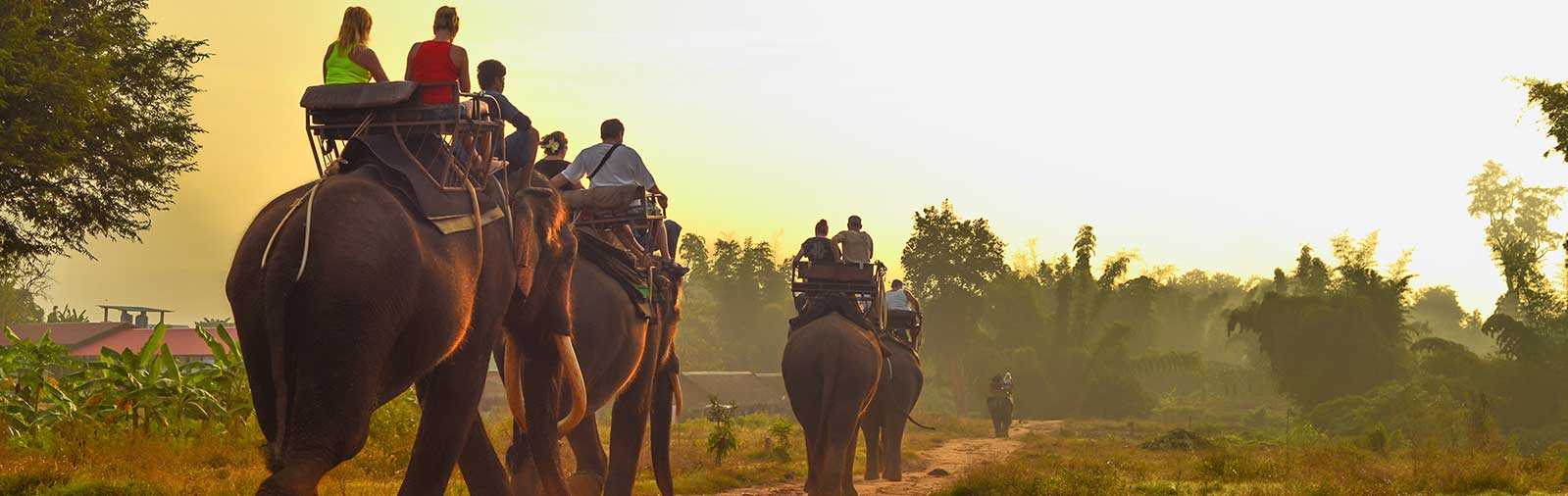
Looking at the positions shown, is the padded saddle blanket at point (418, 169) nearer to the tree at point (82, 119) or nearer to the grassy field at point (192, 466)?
the grassy field at point (192, 466)

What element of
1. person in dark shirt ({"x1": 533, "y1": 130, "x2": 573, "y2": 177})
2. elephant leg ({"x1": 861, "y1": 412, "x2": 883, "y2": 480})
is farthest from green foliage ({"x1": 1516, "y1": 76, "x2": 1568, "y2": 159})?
person in dark shirt ({"x1": 533, "y1": 130, "x2": 573, "y2": 177})

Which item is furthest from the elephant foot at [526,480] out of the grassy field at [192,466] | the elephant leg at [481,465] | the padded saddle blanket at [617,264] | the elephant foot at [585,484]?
the grassy field at [192,466]

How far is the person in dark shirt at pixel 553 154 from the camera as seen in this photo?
30.1 feet

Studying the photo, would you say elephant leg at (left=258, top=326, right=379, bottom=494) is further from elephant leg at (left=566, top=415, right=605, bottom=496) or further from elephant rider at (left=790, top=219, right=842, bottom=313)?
elephant rider at (left=790, top=219, right=842, bottom=313)

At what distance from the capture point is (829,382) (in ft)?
45.1

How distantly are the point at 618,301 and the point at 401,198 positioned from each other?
3.27 meters

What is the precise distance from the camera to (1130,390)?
6344 cm

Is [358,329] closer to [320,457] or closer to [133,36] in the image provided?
[320,457]

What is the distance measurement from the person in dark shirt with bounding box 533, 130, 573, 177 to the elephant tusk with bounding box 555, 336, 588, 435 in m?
2.32

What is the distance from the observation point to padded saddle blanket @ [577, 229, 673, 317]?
836cm

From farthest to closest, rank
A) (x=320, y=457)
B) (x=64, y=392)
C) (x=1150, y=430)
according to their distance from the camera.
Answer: (x=1150, y=430)
(x=64, y=392)
(x=320, y=457)

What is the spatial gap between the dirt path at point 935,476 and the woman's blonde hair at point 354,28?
10.9m

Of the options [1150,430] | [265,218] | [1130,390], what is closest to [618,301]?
[265,218]

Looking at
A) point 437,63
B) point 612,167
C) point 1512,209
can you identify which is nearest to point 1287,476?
point 612,167
